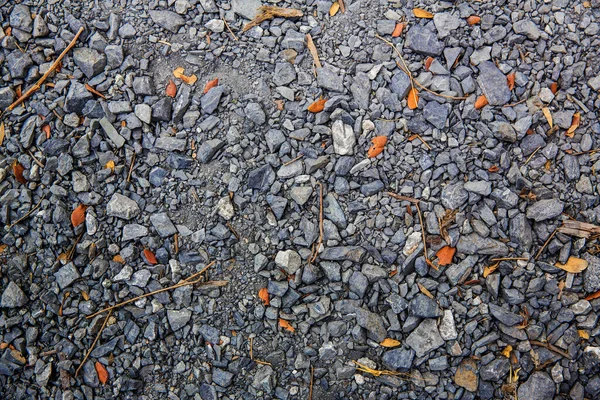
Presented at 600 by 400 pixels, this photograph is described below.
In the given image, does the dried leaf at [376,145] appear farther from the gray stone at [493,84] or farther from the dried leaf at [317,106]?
the gray stone at [493,84]

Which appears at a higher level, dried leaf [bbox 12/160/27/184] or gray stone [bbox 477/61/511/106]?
gray stone [bbox 477/61/511/106]

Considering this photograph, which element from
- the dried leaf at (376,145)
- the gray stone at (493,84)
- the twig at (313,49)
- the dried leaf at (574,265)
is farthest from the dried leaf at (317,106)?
the dried leaf at (574,265)

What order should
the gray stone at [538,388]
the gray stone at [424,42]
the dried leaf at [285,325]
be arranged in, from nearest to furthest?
the gray stone at [538,388] → the dried leaf at [285,325] → the gray stone at [424,42]

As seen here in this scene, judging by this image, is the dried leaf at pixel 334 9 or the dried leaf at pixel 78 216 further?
the dried leaf at pixel 334 9

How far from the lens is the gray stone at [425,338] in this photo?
8.45 ft

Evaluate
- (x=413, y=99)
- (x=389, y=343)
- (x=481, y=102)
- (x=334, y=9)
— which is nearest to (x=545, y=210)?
(x=481, y=102)

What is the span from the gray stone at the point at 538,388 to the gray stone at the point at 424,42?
5.69 ft

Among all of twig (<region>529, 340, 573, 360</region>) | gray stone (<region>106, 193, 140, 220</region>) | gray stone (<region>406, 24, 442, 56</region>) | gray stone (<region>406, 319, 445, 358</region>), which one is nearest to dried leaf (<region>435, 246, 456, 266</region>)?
gray stone (<region>406, 319, 445, 358</region>)

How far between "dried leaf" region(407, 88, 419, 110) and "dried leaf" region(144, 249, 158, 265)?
1.58 m

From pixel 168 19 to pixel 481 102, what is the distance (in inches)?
70.0

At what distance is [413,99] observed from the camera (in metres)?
2.74

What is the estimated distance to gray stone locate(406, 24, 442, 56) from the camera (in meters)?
2.78

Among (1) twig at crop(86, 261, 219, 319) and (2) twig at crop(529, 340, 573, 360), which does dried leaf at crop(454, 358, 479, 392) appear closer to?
(2) twig at crop(529, 340, 573, 360)

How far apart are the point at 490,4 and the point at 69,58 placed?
7.77 feet
